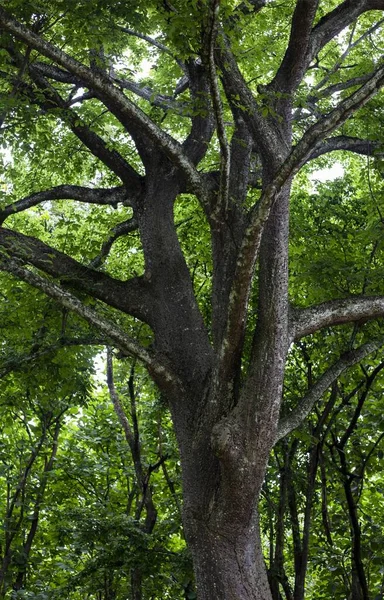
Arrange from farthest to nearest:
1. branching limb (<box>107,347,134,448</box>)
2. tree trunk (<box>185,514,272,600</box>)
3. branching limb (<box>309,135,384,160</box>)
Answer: branching limb (<box>107,347,134,448</box>), branching limb (<box>309,135,384,160</box>), tree trunk (<box>185,514,272,600</box>)

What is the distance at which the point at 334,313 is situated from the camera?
5484 millimetres

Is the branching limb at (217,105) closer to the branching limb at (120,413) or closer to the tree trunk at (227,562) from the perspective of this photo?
the tree trunk at (227,562)

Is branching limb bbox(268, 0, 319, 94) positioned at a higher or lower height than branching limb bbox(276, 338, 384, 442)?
higher

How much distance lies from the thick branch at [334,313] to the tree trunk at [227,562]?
1.57m

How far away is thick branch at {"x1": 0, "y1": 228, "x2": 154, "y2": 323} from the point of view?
591cm

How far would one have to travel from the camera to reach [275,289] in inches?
199

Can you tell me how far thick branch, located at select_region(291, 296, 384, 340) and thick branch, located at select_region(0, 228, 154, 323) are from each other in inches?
53.3

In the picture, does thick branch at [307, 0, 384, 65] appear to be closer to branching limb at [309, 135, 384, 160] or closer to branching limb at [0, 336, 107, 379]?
branching limb at [309, 135, 384, 160]

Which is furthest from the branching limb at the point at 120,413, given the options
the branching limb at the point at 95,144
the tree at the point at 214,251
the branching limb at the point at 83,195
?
the branching limb at the point at 95,144

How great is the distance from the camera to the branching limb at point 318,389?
5176mm

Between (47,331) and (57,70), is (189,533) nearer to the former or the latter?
(47,331)

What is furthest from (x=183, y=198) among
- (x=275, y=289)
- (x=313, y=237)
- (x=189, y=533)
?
(x=189, y=533)

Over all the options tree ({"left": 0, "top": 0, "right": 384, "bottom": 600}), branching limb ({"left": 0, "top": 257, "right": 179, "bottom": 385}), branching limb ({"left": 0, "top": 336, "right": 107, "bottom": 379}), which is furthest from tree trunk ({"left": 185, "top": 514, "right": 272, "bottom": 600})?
branching limb ({"left": 0, "top": 336, "right": 107, "bottom": 379})

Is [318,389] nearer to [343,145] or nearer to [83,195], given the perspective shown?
[83,195]
